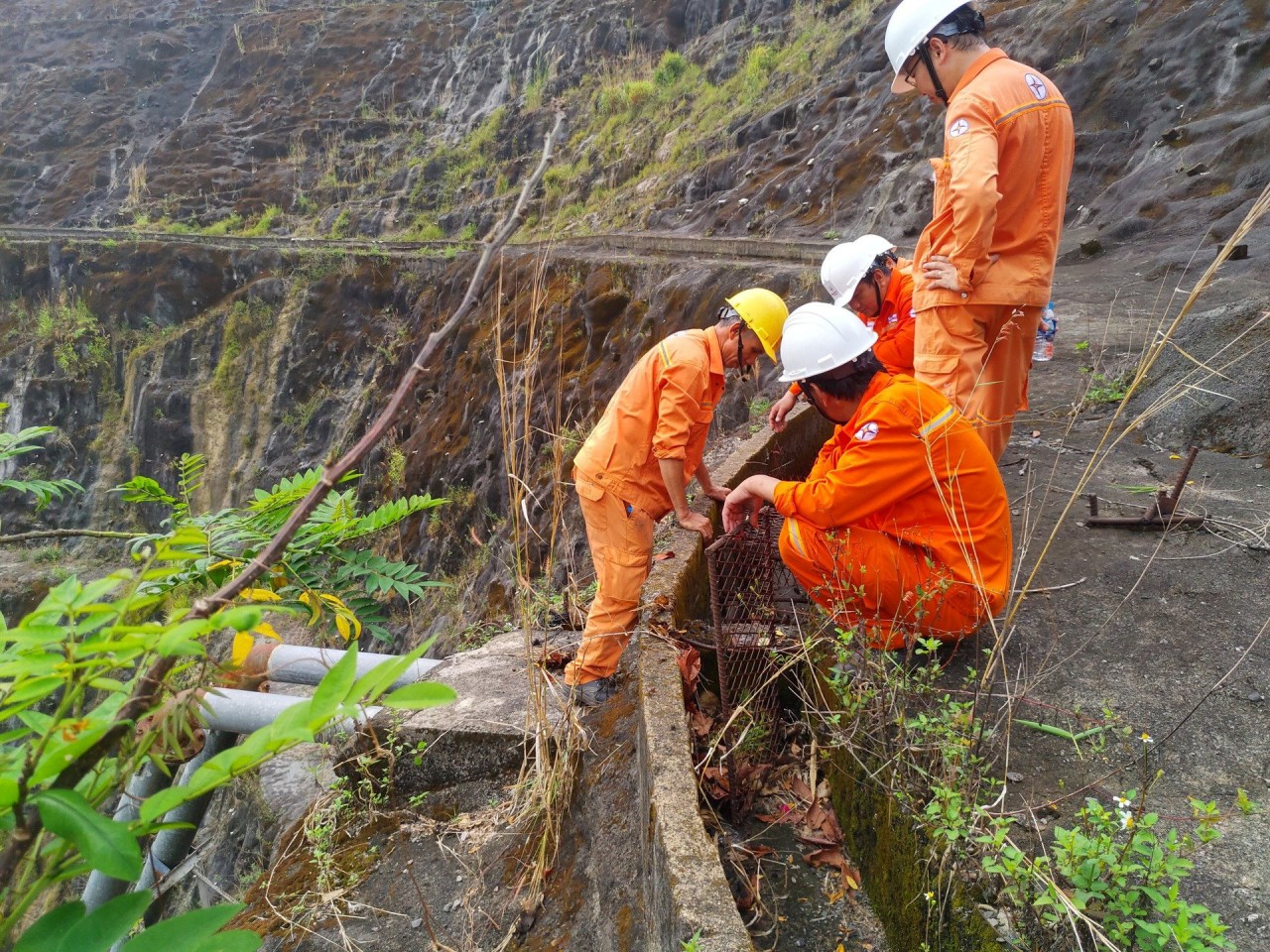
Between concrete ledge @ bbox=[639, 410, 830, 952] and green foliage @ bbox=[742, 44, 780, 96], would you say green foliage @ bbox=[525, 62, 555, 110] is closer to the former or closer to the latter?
green foliage @ bbox=[742, 44, 780, 96]

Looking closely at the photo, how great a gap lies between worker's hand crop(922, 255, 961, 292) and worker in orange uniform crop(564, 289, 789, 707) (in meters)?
0.60

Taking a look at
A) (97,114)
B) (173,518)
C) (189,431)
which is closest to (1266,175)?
(173,518)

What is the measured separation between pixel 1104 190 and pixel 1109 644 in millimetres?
11007

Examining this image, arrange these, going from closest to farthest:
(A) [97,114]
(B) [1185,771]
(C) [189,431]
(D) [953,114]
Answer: (B) [1185,771] < (D) [953,114] < (C) [189,431] < (A) [97,114]

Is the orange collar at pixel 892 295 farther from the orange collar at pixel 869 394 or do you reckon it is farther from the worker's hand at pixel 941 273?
the orange collar at pixel 869 394

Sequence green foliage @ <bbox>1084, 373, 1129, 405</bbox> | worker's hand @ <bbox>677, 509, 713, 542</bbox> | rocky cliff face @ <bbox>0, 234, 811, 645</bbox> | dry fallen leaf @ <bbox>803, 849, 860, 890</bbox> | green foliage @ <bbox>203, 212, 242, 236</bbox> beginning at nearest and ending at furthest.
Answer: dry fallen leaf @ <bbox>803, 849, 860, 890</bbox> < worker's hand @ <bbox>677, 509, 713, 542</bbox> < green foliage @ <bbox>1084, 373, 1129, 405</bbox> < rocky cliff face @ <bbox>0, 234, 811, 645</bbox> < green foliage @ <bbox>203, 212, 242, 236</bbox>

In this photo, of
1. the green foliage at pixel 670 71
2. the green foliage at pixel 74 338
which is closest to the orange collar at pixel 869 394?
the green foliage at pixel 670 71

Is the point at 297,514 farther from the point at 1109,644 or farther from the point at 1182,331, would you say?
the point at 1182,331

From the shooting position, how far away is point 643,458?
11.3 ft

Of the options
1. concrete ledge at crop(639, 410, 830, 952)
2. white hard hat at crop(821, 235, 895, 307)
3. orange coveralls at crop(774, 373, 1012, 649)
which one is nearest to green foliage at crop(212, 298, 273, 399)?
white hard hat at crop(821, 235, 895, 307)

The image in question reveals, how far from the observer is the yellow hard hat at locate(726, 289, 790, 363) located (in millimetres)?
3389

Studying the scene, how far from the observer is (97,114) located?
41562mm

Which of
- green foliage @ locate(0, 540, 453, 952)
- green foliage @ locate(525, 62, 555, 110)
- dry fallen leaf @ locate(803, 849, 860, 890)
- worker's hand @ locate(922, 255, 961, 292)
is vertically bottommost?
dry fallen leaf @ locate(803, 849, 860, 890)

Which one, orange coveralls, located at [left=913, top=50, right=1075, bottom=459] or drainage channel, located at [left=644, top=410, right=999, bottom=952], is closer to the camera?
drainage channel, located at [left=644, top=410, right=999, bottom=952]
